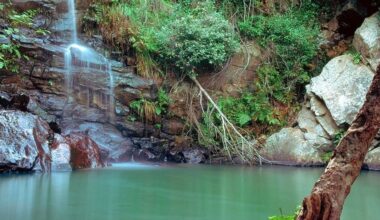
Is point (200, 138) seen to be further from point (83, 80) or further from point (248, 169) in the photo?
point (83, 80)

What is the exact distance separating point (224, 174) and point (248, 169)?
1025mm

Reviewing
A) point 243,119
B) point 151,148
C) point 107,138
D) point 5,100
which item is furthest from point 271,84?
point 5,100

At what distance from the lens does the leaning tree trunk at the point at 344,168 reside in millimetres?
1938

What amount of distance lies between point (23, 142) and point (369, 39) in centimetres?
746

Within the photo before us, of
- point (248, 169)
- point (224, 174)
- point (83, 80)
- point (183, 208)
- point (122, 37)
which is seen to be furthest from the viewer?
point (122, 37)

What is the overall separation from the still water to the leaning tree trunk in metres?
2.16

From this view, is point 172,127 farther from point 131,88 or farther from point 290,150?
point 290,150

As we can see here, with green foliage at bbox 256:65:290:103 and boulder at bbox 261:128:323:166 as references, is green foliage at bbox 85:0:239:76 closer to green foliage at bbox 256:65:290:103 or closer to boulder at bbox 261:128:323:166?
green foliage at bbox 256:65:290:103

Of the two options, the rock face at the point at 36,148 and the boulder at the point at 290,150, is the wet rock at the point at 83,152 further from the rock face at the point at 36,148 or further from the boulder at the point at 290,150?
the boulder at the point at 290,150

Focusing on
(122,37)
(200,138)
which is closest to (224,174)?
(200,138)

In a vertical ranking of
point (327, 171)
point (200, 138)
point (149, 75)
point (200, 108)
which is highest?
point (149, 75)

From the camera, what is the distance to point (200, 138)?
964 cm

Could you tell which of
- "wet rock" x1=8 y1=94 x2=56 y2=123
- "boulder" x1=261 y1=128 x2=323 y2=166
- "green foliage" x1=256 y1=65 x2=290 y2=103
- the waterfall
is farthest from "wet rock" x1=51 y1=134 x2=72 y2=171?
"green foliage" x1=256 y1=65 x2=290 y2=103

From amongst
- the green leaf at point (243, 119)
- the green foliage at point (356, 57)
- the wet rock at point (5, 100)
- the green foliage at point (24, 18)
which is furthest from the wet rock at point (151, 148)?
the green foliage at point (356, 57)
